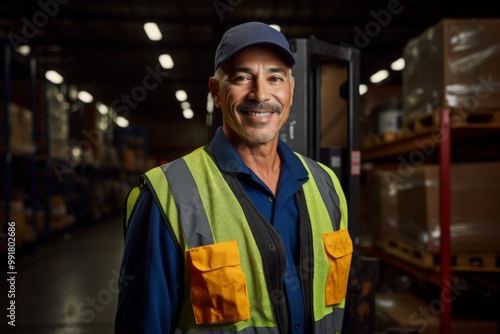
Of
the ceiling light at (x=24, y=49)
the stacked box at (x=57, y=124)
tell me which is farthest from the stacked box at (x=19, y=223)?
the ceiling light at (x=24, y=49)

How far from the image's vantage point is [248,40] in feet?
5.66

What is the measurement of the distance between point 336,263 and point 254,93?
2.56 ft

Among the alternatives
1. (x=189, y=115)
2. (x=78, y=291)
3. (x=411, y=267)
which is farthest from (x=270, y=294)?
(x=189, y=115)

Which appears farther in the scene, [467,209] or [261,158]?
→ [467,209]

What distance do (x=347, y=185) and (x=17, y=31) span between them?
13.8m

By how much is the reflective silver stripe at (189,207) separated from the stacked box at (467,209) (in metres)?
2.97

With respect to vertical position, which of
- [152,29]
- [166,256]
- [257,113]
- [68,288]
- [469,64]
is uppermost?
[152,29]

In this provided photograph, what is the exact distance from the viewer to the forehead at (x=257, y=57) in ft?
5.77

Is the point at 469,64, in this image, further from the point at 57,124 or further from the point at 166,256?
the point at 57,124

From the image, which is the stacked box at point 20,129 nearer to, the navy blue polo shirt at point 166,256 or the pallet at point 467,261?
the pallet at point 467,261

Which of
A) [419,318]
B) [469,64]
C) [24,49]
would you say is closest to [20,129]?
[419,318]

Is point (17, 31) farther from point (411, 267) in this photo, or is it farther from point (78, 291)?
point (411, 267)

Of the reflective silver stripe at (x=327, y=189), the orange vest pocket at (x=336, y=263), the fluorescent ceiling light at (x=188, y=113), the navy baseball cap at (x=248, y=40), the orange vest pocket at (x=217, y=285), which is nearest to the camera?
the orange vest pocket at (x=217, y=285)

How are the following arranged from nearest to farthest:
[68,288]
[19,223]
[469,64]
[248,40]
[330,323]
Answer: [248,40] → [330,323] → [469,64] → [68,288] → [19,223]
